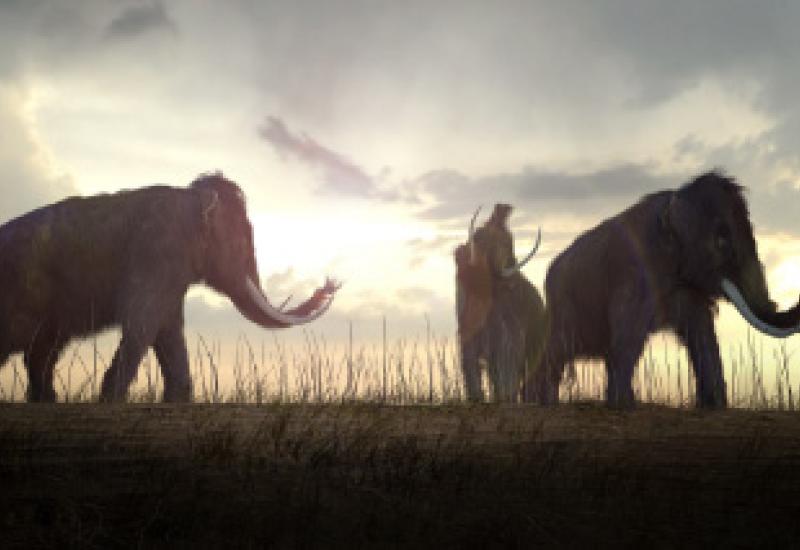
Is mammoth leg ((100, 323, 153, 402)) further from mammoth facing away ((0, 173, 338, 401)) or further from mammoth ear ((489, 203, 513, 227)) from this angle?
mammoth ear ((489, 203, 513, 227))

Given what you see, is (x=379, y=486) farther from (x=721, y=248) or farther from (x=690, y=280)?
(x=721, y=248)

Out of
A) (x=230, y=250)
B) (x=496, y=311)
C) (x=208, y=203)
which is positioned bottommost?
(x=496, y=311)

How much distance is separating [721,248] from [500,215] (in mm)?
2675

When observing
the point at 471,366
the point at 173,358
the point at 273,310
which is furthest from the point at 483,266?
the point at 173,358

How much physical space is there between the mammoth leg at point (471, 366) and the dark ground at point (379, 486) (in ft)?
13.4

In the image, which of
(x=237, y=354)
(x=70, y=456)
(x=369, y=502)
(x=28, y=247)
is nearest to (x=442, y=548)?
(x=369, y=502)

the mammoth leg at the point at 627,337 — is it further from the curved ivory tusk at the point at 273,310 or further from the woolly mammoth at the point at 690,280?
the curved ivory tusk at the point at 273,310

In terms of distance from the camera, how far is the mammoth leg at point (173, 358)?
7953 mm

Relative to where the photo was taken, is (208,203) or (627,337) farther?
(208,203)

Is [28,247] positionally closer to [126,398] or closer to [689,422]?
[126,398]

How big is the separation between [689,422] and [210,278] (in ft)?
14.6

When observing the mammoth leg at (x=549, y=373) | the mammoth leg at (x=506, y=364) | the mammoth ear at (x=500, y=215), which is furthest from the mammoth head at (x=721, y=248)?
the mammoth ear at (x=500, y=215)

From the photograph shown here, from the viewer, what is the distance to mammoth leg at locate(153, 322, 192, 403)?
7.95m

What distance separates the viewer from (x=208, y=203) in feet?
27.0
